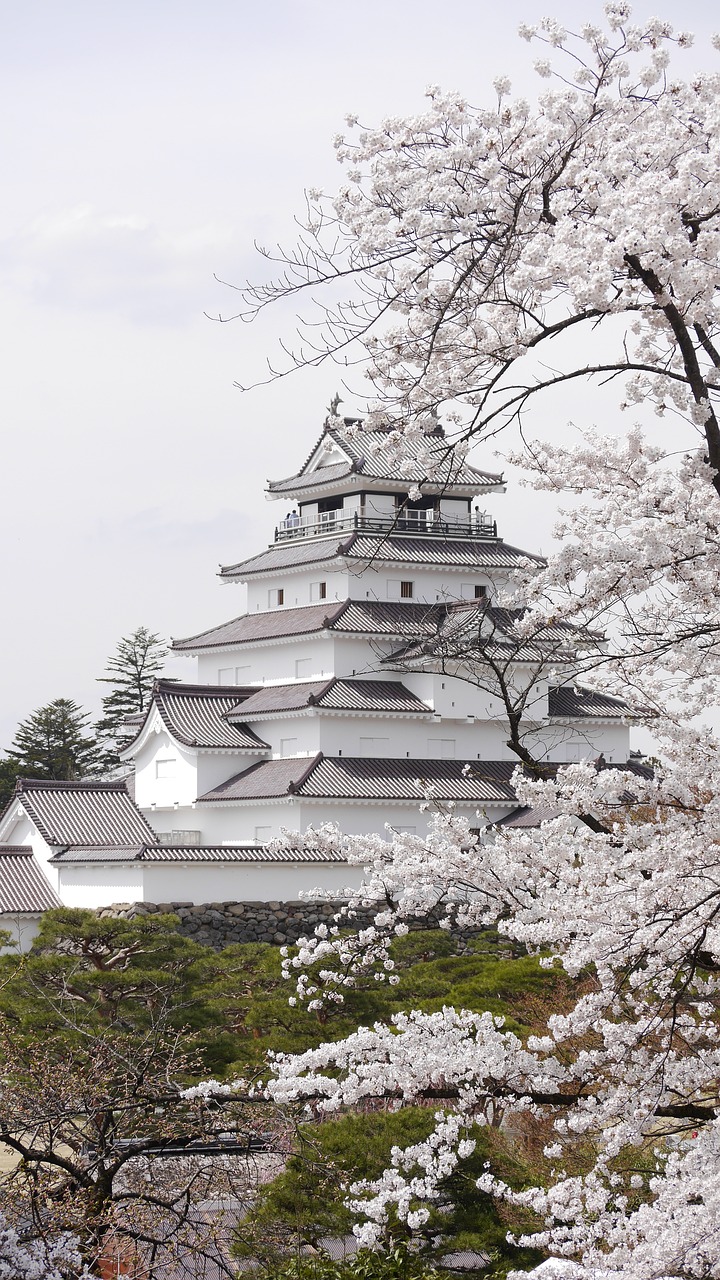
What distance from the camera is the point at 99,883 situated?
1009 inches

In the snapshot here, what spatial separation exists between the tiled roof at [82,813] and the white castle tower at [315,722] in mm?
46

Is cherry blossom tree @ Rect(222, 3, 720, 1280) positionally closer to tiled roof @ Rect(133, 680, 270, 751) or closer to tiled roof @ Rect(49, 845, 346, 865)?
tiled roof @ Rect(49, 845, 346, 865)

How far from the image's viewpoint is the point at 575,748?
3256 cm

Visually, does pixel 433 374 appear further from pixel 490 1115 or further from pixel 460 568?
pixel 460 568

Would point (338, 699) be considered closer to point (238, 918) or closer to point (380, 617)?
point (380, 617)

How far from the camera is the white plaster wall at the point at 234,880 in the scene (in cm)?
2511

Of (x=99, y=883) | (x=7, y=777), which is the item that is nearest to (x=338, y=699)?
(x=99, y=883)

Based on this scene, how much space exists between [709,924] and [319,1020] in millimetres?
11564

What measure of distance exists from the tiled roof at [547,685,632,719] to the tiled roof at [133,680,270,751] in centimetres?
720

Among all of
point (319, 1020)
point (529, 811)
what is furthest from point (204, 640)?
point (319, 1020)

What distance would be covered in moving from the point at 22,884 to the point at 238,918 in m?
4.35

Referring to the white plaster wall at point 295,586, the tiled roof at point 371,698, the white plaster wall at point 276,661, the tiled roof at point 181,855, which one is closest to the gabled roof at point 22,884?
the tiled roof at point 181,855

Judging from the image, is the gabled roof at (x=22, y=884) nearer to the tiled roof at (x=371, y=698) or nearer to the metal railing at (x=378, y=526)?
the tiled roof at (x=371, y=698)

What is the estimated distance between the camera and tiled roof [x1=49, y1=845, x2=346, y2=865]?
24.9m
